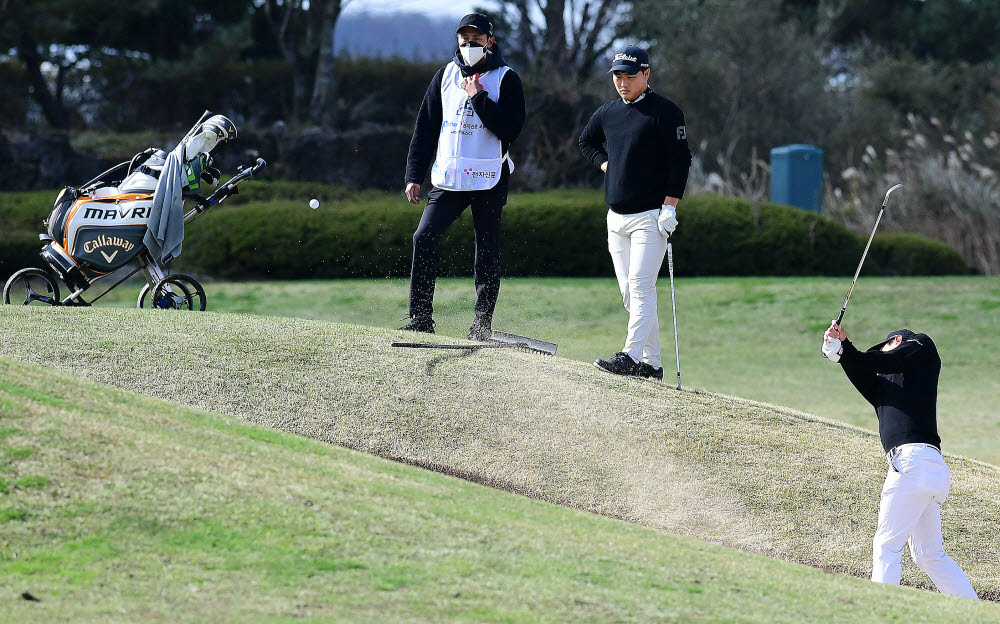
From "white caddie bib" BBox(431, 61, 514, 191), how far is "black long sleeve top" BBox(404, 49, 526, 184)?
48 mm

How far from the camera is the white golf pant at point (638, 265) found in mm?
7746

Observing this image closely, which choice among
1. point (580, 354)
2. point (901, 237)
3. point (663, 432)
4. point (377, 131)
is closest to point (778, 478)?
point (663, 432)

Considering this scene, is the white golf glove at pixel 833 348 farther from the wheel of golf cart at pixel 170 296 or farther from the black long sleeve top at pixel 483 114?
the wheel of golf cart at pixel 170 296

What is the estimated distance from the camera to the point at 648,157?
25.6ft

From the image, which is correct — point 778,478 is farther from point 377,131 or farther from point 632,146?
point 377,131

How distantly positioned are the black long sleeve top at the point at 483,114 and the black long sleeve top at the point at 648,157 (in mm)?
707

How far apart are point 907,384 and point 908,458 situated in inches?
15.5

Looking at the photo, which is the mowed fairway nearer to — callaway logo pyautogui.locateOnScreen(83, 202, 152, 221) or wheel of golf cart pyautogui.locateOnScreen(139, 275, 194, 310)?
wheel of golf cart pyautogui.locateOnScreen(139, 275, 194, 310)

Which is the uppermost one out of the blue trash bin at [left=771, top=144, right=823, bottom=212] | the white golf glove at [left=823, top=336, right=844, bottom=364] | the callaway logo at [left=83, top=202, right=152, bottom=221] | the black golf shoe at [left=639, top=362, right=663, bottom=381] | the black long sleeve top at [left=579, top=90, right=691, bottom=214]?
the blue trash bin at [left=771, top=144, right=823, bottom=212]

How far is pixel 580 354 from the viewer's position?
1291cm

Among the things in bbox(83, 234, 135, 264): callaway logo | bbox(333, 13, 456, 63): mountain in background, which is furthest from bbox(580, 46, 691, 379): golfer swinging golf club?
bbox(333, 13, 456, 63): mountain in background

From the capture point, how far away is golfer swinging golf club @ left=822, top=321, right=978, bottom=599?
5918 millimetres

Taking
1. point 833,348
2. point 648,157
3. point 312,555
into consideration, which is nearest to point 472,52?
point 648,157

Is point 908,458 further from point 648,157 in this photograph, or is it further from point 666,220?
point 648,157
